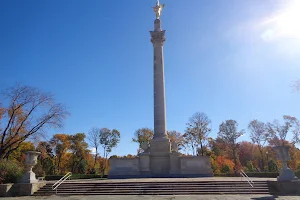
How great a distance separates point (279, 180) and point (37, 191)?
17279 mm

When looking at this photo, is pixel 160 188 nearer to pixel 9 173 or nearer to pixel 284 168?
pixel 284 168

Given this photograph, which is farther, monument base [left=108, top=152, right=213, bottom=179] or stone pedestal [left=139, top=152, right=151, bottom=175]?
stone pedestal [left=139, top=152, right=151, bottom=175]

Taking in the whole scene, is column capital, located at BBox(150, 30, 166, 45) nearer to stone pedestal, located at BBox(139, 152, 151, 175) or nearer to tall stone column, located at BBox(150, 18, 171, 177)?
tall stone column, located at BBox(150, 18, 171, 177)

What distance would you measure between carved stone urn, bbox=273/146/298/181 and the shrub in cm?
1966

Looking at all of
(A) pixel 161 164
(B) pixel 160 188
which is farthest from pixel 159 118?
(B) pixel 160 188

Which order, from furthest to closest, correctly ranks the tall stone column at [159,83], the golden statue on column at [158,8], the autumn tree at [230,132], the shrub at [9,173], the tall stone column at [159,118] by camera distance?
the autumn tree at [230,132] → the golden statue on column at [158,8] → the tall stone column at [159,83] → the tall stone column at [159,118] → the shrub at [9,173]

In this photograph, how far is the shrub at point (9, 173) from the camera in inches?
671

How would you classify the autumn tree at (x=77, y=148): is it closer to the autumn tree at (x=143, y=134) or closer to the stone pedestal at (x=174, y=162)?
the autumn tree at (x=143, y=134)

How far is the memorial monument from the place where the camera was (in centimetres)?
2512

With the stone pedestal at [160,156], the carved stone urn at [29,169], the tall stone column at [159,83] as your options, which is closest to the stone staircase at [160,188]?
the carved stone urn at [29,169]

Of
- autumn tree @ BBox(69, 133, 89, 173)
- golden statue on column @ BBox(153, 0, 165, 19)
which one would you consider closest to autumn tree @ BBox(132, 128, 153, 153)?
autumn tree @ BBox(69, 133, 89, 173)

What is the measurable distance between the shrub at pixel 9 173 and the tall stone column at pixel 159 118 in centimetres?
1343

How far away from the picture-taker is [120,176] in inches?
993

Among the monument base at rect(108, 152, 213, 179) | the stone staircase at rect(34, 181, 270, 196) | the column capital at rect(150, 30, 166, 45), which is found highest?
the column capital at rect(150, 30, 166, 45)
